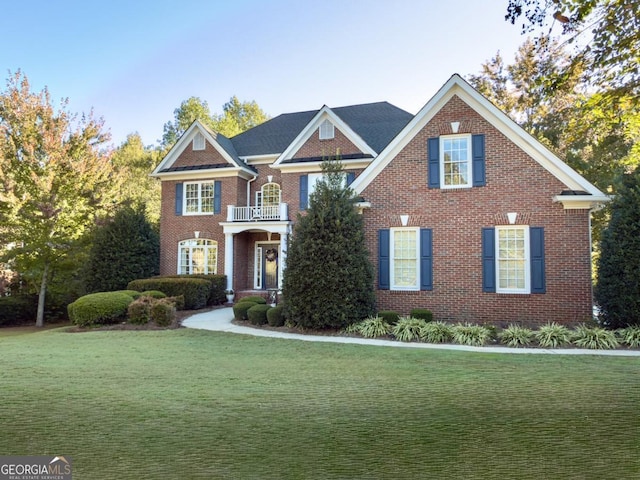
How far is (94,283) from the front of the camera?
61.8ft

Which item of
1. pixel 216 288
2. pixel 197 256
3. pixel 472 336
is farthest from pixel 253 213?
pixel 472 336

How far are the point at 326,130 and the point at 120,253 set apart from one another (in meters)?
11.0

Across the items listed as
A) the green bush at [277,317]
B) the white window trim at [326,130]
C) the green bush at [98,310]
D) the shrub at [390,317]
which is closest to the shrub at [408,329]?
the shrub at [390,317]

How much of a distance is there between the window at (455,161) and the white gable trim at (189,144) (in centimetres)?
1098

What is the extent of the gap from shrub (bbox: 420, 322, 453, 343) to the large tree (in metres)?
15.6

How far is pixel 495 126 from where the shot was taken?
1320cm

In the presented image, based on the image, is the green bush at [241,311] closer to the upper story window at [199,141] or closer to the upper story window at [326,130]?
the upper story window at [326,130]

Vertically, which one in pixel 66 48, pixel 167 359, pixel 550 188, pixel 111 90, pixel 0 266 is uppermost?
pixel 111 90

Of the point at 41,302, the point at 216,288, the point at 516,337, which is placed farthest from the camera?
the point at 216,288

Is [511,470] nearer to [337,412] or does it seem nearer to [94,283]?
[337,412]

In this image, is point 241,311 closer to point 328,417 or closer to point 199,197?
point 199,197

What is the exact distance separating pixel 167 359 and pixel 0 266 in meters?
17.6

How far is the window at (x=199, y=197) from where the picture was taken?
21.9 metres

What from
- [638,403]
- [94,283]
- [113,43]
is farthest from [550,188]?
[94,283]
